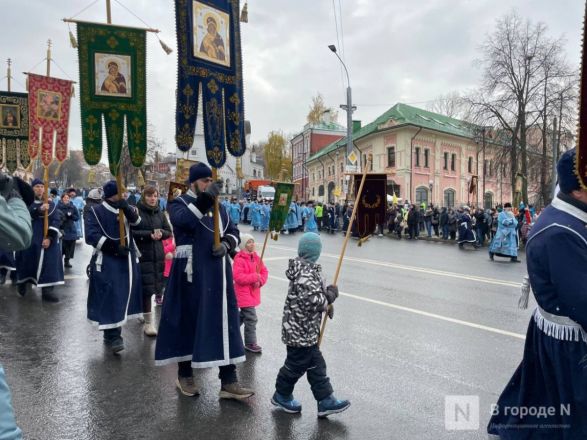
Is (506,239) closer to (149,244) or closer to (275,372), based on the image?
(149,244)

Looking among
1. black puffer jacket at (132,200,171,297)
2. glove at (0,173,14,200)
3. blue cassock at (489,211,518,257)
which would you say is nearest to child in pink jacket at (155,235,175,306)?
black puffer jacket at (132,200,171,297)

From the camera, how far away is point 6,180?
226 centimetres

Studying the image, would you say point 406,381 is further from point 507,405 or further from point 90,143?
point 90,143

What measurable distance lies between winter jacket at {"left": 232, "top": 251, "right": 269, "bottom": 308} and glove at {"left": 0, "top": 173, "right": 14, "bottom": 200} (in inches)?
150

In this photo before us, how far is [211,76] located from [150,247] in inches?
123

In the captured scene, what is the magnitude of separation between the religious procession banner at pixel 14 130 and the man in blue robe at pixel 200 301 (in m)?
8.10

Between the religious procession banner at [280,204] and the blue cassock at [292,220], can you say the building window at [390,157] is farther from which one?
the religious procession banner at [280,204]

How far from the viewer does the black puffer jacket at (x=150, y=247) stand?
6.86 meters

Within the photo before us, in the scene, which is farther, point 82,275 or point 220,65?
point 82,275

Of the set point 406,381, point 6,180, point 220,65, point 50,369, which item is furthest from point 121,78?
point 406,381

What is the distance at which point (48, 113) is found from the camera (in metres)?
9.25

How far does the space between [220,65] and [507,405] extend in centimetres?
368

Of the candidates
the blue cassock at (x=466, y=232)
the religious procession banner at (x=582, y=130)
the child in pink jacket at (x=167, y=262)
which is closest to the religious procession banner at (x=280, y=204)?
the child in pink jacket at (x=167, y=262)

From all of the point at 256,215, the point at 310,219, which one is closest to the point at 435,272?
the point at 310,219
